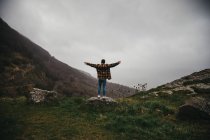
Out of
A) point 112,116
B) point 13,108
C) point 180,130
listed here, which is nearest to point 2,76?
point 13,108

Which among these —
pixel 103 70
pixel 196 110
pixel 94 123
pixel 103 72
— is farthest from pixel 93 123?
pixel 196 110

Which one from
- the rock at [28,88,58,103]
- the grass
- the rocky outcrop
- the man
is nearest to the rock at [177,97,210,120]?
the grass

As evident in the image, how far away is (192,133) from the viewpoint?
11.7m

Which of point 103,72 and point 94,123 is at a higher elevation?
point 103,72

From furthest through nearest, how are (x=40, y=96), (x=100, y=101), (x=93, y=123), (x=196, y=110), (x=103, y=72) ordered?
(x=40, y=96) → (x=103, y=72) → (x=100, y=101) → (x=196, y=110) → (x=93, y=123)

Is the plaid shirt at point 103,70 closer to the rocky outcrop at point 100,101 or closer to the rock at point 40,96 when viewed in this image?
the rocky outcrop at point 100,101

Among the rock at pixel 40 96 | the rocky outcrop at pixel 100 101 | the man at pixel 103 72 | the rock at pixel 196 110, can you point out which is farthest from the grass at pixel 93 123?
the man at pixel 103 72

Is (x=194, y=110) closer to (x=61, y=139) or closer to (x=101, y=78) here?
(x=101, y=78)

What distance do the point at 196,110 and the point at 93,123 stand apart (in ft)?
21.8

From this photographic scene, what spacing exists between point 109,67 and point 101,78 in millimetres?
1161

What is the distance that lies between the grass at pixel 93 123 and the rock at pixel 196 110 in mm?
560

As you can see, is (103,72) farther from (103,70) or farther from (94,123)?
(94,123)

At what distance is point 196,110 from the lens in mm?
14039

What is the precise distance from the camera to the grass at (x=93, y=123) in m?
11.1
